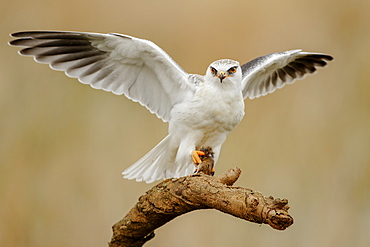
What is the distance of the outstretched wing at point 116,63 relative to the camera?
298cm

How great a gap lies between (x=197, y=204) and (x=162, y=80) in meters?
1.01

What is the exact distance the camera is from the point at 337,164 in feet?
15.4

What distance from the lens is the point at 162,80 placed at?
3174mm

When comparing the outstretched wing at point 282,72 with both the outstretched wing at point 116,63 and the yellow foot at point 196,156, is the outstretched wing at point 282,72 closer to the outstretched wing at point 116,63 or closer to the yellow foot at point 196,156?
the outstretched wing at point 116,63

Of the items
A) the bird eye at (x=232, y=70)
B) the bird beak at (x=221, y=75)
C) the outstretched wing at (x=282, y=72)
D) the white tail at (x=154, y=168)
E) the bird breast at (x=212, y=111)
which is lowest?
the white tail at (x=154, y=168)

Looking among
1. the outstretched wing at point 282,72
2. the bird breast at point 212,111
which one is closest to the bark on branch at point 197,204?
the bird breast at point 212,111

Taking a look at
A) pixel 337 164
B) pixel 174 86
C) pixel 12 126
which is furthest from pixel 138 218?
pixel 337 164

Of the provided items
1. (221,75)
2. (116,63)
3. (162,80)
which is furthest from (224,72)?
(116,63)

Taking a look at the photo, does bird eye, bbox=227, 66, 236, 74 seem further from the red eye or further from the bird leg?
the bird leg

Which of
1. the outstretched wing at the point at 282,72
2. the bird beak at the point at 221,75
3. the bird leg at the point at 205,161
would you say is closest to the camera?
the bird leg at the point at 205,161

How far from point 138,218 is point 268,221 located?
108 centimetres

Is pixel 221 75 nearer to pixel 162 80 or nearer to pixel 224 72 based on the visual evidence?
pixel 224 72

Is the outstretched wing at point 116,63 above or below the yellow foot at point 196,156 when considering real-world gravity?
above

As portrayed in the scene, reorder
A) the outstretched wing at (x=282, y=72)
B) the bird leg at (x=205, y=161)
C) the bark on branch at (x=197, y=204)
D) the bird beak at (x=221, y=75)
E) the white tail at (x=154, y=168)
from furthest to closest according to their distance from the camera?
the outstretched wing at (x=282, y=72), the white tail at (x=154, y=168), the bird beak at (x=221, y=75), the bird leg at (x=205, y=161), the bark on branch at (x=197, y=204)
